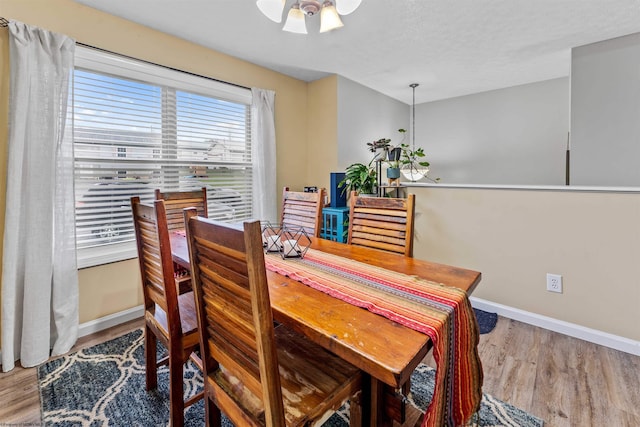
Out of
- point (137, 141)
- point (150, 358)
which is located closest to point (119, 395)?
point (150, 358)

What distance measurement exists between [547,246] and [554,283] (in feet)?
0.92

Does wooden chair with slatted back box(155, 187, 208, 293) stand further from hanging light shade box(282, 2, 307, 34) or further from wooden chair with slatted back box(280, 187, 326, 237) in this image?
hanging light shade box(282, 2, 307, 34)

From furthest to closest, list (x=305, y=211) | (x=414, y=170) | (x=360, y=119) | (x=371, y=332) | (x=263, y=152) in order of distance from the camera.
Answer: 1. (x=360, y=119)
2. (x=414, y=170)
3. (x=263, y=152)
4. (x=305, y=211)
5. (x=371, y=332)

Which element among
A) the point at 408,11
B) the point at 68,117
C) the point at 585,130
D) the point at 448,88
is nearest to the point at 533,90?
the point at 448,88

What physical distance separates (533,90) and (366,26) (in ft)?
9.25

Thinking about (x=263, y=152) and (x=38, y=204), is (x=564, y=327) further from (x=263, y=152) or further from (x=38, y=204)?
(x=38, y=204)

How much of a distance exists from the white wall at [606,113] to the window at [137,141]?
325 centimetres

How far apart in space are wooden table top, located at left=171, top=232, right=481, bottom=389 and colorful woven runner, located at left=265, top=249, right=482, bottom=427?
1.7 inches

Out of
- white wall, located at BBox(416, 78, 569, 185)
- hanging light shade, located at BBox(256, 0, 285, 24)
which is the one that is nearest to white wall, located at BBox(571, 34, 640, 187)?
white wall, located at BBox(416, 78, 569, 185)

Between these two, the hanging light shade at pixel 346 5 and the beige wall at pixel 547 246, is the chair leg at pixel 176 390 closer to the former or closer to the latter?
the hanging light shade at pixel 346 5

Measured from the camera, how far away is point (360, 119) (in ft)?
12.8

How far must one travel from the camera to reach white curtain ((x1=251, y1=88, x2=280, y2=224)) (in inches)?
128

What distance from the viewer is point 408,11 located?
2.22m

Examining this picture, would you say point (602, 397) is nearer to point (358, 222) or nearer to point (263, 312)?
point (358, 222)
